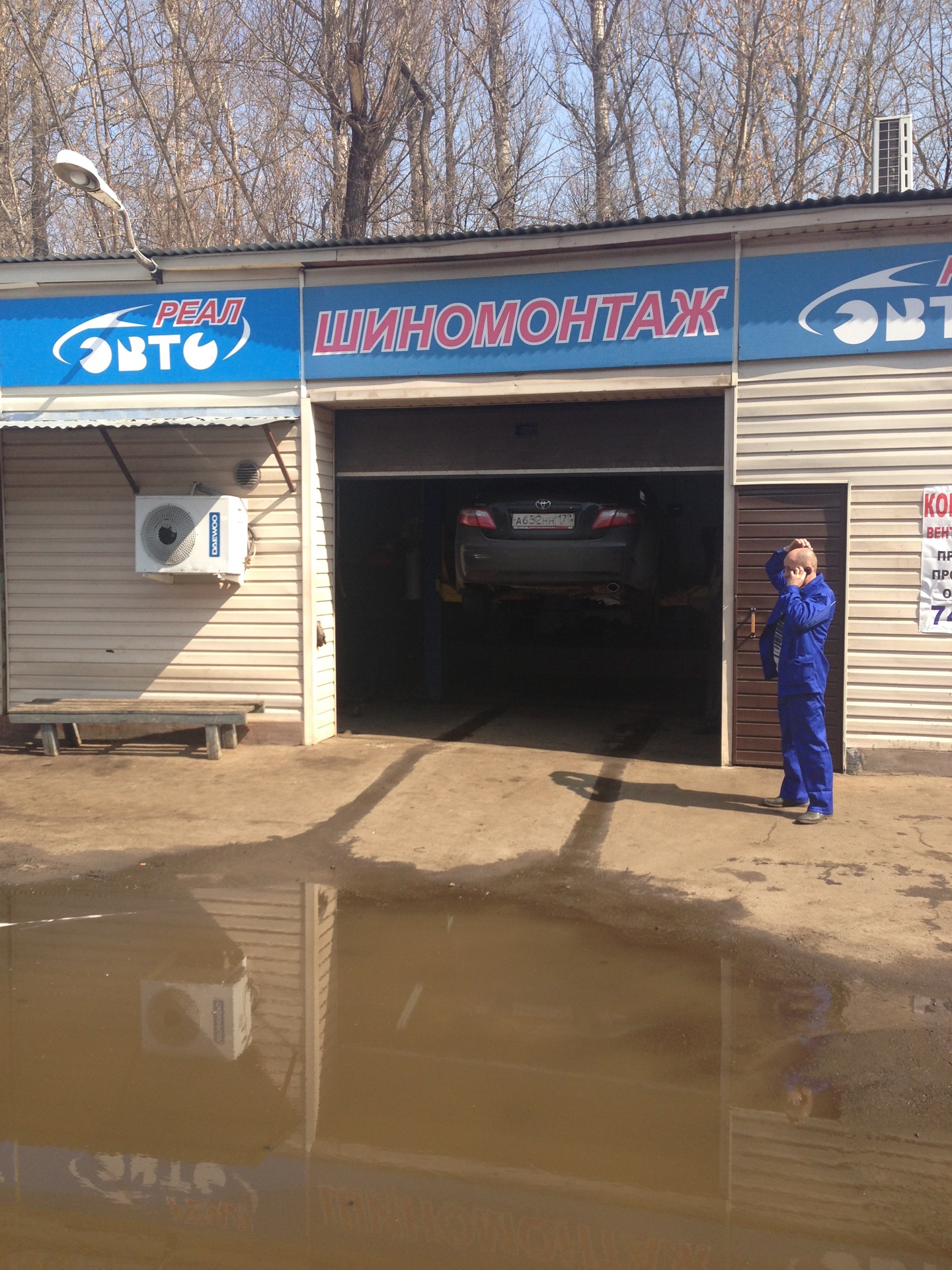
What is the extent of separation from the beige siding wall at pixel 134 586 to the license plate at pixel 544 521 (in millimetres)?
1835

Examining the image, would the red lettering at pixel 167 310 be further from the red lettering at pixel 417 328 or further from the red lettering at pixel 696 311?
the red lettering at pixel 696 311

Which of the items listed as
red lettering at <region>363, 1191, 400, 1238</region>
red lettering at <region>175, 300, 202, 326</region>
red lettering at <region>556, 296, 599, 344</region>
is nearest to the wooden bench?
red lettering at <region>175, 300, 202, 326</region>

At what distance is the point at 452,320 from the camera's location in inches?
326

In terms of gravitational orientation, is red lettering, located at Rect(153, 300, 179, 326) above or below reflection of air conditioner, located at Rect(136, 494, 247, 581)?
above

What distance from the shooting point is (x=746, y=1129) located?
3.19m

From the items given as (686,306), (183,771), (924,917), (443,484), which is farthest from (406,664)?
(924,917)

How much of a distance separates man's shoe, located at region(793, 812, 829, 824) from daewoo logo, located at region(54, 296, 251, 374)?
5706mm

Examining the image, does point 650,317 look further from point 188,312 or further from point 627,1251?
point 627,1251

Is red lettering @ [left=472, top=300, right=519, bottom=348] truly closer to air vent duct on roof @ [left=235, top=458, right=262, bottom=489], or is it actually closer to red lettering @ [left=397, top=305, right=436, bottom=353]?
red lettering @ [left=397, top=305, right=436, bottom=353]

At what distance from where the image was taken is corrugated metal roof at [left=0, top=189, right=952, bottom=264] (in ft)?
23.6

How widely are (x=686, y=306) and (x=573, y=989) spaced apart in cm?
538

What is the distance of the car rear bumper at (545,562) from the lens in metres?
8.38

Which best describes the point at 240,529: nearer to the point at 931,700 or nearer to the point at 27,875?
the point at 27,875

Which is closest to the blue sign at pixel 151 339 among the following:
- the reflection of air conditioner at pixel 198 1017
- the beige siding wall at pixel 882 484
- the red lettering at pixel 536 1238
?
the beige siding wall at pixel 882 484
